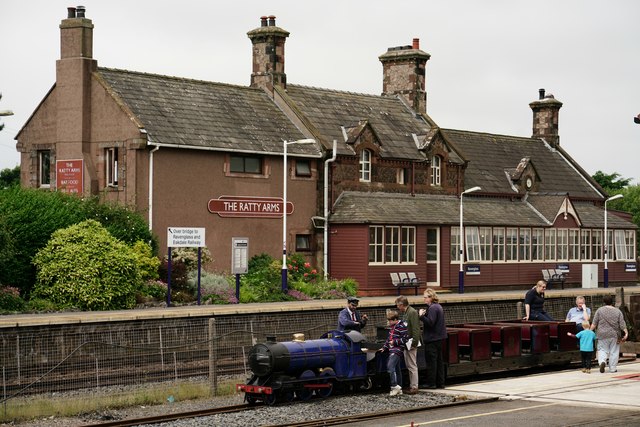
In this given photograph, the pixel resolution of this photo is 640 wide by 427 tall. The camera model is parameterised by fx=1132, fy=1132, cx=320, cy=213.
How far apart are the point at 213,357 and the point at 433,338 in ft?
14.3

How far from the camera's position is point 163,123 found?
41.9m

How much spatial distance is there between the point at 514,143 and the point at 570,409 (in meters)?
44.2

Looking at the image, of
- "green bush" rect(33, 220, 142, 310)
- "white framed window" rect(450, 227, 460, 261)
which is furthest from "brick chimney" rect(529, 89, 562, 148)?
"green bush" rect(33, 220, 142, 310)

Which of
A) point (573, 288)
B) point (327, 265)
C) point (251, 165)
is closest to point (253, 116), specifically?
point (251, 165)

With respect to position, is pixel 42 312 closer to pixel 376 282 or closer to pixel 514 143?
pixel 376 282

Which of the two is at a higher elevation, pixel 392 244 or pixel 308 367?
pixel 392 244

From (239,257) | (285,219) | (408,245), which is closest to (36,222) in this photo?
(239,257)

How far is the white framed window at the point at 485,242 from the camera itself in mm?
51438

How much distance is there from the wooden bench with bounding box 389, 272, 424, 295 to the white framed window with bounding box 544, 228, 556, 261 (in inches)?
409

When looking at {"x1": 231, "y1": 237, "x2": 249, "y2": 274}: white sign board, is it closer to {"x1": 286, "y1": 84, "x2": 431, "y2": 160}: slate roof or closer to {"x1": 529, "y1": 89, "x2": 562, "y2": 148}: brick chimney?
{"x1": 286, "y1": 84, "x2": 431, "y2": 160}: slate roof

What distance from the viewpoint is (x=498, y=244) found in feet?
172

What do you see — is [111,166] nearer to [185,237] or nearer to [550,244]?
[185,237]

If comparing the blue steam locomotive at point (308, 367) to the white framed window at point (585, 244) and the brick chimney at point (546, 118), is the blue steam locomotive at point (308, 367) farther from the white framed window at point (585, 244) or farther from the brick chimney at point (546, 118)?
the brick chimney at point (546, 118)

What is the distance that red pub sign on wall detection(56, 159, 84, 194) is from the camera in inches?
1688
